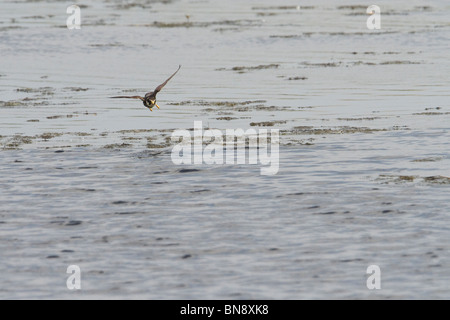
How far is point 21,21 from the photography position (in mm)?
55781

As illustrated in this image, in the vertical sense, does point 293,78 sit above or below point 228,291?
above

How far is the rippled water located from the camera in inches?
571

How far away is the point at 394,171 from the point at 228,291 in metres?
7.48

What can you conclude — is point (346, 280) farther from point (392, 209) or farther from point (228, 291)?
point (392, 209)

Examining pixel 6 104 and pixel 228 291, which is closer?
pixel 228 291

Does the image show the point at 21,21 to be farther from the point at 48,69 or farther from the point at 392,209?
the point at 392,209

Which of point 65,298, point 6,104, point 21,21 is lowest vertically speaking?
point 65,298

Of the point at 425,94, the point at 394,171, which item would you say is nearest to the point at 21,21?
the point at 425,94

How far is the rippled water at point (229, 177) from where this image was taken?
47.6ft

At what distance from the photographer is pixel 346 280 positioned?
1409cm

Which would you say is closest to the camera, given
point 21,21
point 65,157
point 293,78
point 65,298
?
point 65,298

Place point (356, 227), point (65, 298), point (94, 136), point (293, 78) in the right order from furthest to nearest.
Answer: point (293, 78), point (94, 136), point (356, 227), point (65, 298)

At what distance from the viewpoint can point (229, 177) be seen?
2027 centimetres

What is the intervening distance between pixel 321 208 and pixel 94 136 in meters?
8.33
